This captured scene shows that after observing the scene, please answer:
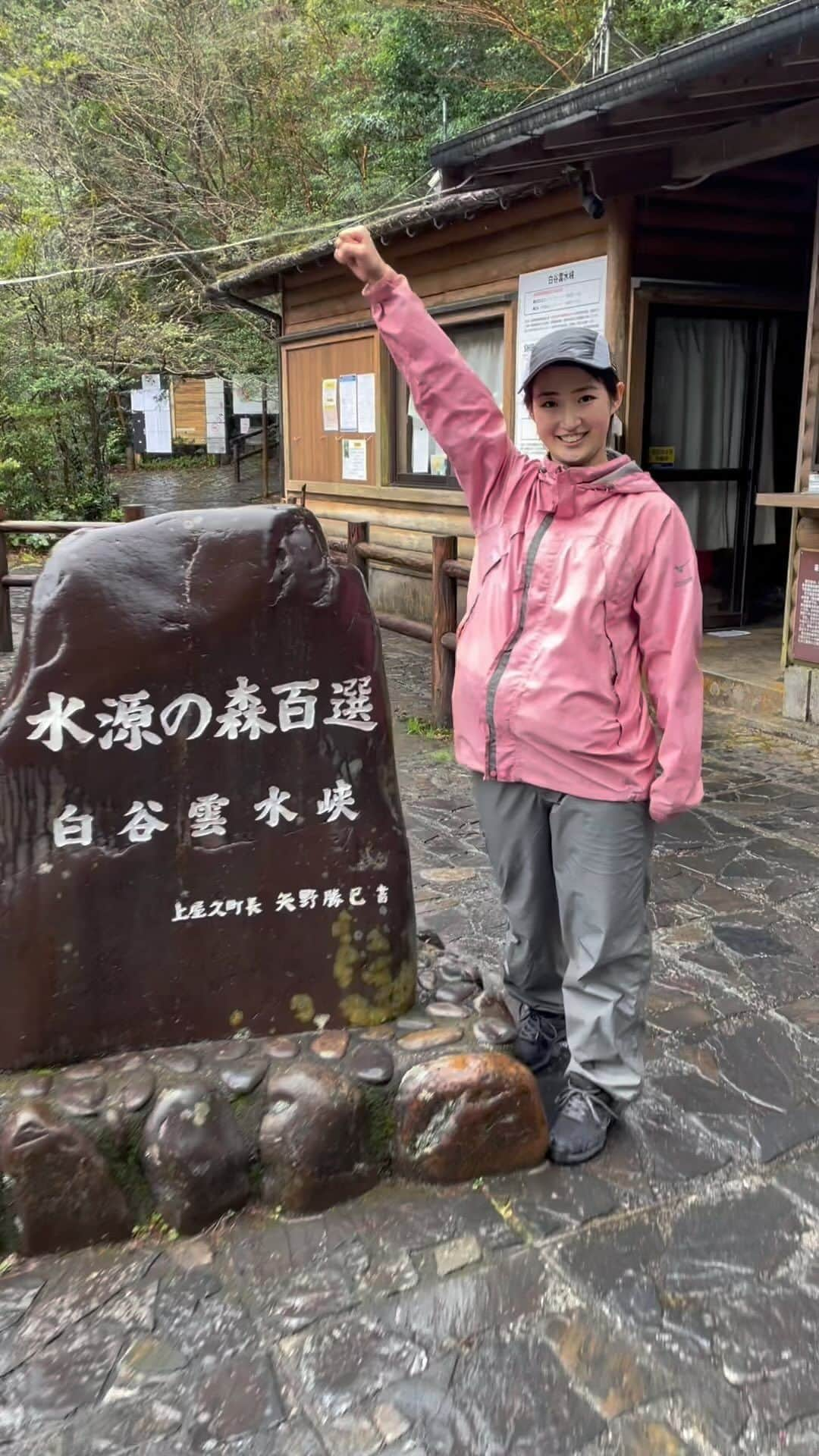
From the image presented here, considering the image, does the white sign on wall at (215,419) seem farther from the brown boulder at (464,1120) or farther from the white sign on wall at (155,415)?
the brown boulder at (464,1120)

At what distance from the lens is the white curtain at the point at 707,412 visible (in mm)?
8273

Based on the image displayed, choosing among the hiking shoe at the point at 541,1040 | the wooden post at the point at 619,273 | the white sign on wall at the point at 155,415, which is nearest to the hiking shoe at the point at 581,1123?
the hiking shoe at the point at 541,1040

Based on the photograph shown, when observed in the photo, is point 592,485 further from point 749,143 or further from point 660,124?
point 749,143

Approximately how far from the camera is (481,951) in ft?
12.4

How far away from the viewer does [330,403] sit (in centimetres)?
1096

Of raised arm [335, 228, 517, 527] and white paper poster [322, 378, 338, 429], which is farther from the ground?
white paper poster [322, 378, 338, 429]

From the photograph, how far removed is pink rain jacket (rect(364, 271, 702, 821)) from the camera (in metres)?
2.34

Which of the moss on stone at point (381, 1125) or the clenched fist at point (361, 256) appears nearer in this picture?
the clenched fist at point (361, 256)

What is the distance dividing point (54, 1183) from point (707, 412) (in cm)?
769

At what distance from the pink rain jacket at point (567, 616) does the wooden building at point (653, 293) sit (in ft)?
9.34

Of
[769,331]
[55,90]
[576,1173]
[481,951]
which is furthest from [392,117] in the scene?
[576,1173]

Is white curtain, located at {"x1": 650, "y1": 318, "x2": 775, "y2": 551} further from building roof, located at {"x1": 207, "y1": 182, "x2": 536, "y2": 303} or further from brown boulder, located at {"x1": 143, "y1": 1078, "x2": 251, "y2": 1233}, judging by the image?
brown boulder, located at {"x1": 143, "y1": 1078, "x2": 251, "y2": 1233}

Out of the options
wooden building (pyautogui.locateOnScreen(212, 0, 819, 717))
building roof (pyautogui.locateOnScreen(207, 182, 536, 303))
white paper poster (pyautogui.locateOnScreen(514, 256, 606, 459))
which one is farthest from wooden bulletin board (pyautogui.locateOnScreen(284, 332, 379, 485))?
white paper poster (pyautogui.locateOnScreen(514, 256, 606, 459))

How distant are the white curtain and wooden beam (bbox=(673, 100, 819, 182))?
168 centimetres
